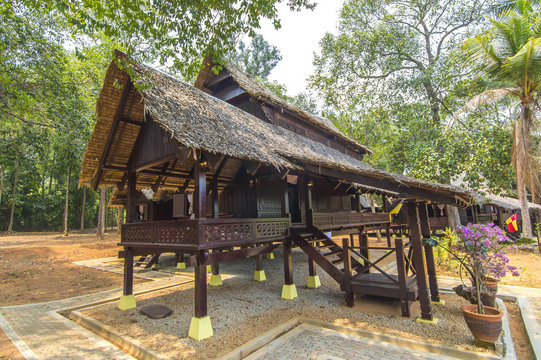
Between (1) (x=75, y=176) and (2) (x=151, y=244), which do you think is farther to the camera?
(1) (x=75, y=176)

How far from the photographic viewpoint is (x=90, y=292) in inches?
356

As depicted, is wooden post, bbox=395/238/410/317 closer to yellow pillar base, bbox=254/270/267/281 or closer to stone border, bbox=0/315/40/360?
yellow pillar base, bbox=254/270/267/281

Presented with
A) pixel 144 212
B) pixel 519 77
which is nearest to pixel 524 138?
pixel 519 77

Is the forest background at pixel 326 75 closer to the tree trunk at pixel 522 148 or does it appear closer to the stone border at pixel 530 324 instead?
the tree trunk at pixel 522 148

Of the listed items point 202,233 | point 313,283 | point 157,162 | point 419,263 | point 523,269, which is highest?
point 157,162

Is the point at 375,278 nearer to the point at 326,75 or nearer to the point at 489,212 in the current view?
the point at 326,75

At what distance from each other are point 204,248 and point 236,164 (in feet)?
14.1

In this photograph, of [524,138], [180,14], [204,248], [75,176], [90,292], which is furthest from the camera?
[75,176]

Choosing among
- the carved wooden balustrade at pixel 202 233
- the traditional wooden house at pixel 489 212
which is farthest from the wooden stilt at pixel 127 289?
the traditional wooden house at pixel 489 212

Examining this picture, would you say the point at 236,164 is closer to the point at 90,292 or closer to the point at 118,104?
the point at 118,104

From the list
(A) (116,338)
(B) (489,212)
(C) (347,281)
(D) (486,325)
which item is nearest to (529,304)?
(D) (486,325)

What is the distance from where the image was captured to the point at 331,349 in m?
4.52

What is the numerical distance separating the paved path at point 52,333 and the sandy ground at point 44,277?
0.84ft

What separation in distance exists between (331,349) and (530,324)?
4089 mm
